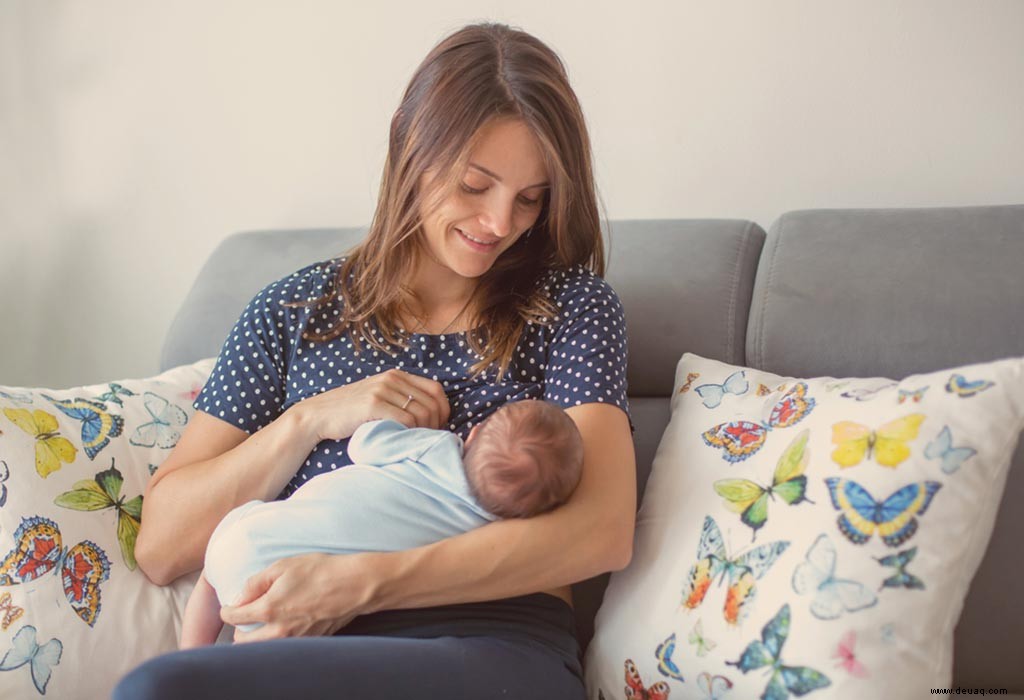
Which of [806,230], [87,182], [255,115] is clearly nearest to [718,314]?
[806,230]

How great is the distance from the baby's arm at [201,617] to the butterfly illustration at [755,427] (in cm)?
71

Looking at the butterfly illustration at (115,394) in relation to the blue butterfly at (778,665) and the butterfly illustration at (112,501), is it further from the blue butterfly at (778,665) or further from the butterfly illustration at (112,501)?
the blue butterfly at (778,665)

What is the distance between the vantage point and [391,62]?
2.33 m

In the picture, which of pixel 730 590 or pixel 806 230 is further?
pixel 806 230

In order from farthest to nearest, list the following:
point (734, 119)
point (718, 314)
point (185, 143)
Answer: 1. point (185, 143)
2. point (734, 119)
3. point (718, 314)

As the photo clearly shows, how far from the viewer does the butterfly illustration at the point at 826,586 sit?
1255 millimetres

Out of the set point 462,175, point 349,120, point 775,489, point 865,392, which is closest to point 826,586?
point 775,489

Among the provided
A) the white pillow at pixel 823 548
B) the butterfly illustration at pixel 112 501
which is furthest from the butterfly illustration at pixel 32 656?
the white pillow at pixel 823 548

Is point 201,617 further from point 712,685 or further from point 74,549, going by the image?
point 712,685

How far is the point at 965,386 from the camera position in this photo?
4.22 ft

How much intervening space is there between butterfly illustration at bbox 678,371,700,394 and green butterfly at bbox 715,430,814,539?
0.26 m

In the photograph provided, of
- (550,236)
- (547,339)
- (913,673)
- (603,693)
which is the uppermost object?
(550,236)

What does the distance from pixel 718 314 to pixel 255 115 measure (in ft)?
3.89

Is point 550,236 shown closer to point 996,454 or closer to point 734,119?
point 734,119
